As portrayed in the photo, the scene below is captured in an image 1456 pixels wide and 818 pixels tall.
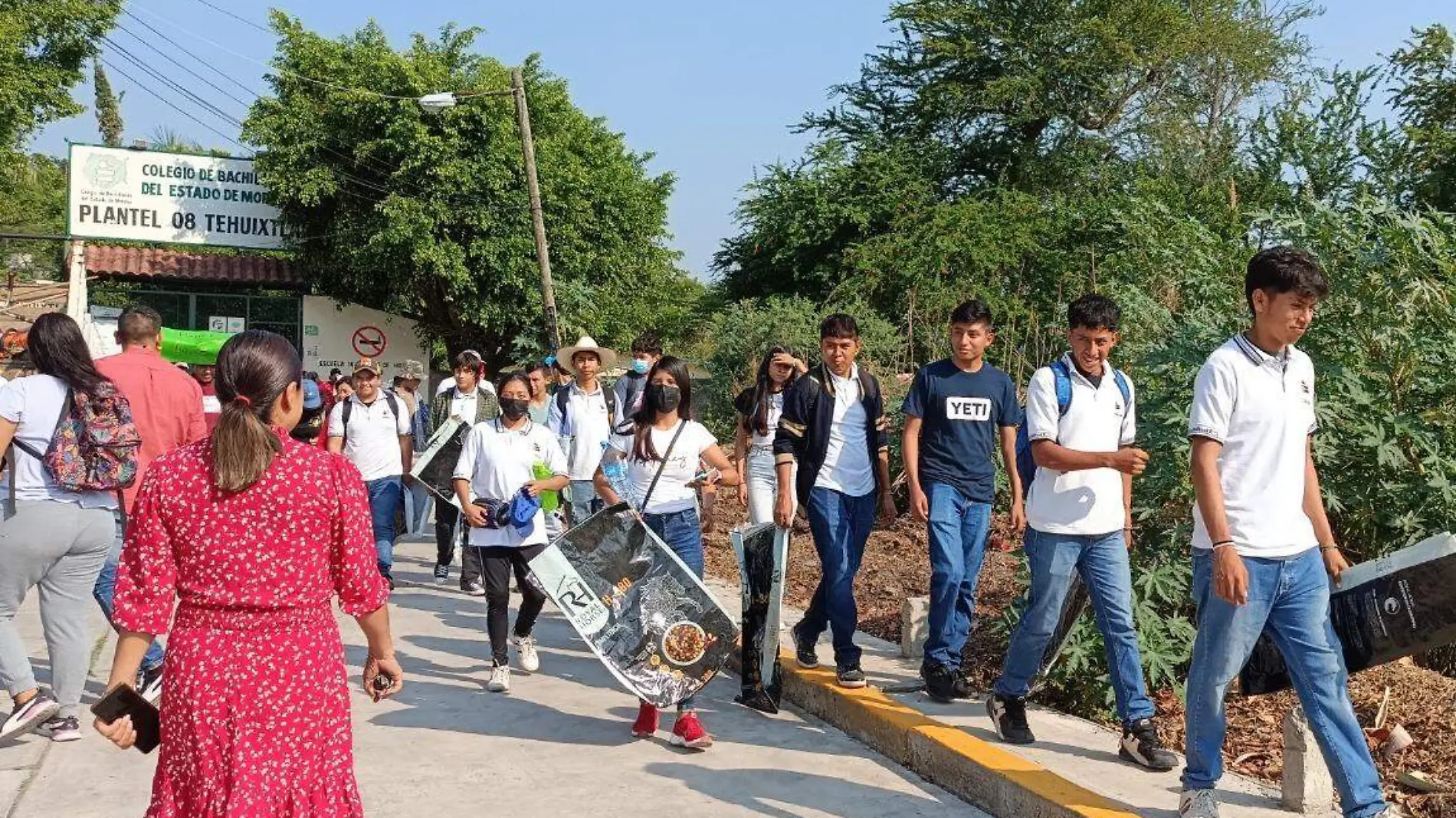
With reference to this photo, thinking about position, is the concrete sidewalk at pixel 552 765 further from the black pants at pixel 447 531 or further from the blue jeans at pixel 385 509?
the black pants at pixel 447 531

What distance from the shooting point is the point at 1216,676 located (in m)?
4.29

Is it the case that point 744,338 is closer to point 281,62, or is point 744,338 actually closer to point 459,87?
point 459,87

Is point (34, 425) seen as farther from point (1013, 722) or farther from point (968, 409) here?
point (1013, 722)

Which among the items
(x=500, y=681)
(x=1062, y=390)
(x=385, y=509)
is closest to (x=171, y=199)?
(x=385, y=509)

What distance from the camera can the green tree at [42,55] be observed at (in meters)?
25.7

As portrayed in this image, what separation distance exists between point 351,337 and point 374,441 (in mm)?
20289

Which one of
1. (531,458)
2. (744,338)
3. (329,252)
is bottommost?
(531,458)

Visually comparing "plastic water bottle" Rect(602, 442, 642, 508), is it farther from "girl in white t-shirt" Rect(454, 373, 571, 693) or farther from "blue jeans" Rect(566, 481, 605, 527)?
"blue jeans" Rect(566, 481, 605, 527)

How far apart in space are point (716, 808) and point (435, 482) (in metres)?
5.77

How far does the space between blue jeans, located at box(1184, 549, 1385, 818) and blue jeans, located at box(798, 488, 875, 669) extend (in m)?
2.27

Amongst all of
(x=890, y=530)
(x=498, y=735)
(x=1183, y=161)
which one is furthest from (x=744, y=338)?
(x=1183, y=161)

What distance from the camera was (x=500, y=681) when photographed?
709 cm

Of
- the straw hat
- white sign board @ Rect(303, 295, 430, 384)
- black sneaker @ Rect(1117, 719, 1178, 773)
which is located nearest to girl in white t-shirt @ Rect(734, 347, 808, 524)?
the straw hat

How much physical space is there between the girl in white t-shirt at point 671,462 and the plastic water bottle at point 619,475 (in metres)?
0.02
